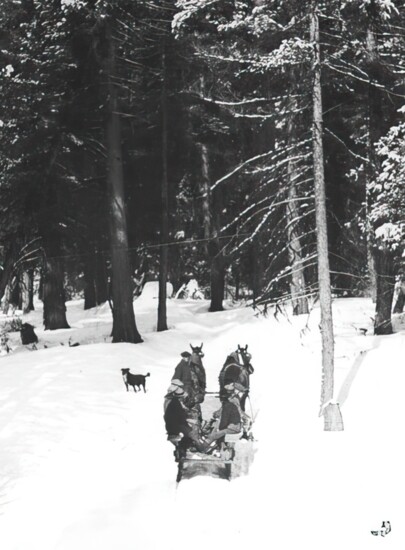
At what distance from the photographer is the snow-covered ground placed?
25.6 feet

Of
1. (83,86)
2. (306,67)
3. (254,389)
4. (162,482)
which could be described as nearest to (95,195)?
(83,86)

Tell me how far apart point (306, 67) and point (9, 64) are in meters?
11.8

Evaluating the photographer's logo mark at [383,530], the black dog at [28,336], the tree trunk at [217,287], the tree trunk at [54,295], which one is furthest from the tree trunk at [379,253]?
the tree trunk at [54,295]

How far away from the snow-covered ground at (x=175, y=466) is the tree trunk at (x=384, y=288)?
0.64 meters

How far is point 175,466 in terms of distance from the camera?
1022 centimetres

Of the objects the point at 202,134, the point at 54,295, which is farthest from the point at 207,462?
the point at 202,134

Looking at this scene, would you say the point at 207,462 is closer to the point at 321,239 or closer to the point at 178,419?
the point at 178,419

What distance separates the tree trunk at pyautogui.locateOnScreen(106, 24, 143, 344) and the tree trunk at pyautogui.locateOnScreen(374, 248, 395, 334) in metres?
7.48

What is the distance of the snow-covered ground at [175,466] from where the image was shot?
307 inches

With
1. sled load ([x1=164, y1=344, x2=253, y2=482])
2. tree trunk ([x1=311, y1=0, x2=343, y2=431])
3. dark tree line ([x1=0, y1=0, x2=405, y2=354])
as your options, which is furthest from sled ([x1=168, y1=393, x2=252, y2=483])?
dark tree line ([x1=0, y1=0, x2=405, y2=354])

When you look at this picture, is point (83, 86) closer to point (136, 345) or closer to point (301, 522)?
point (136, 345)

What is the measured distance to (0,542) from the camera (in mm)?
7625

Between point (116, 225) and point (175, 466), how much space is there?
11044 mm

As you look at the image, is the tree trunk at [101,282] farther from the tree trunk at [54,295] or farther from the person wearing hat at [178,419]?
the person wearing hat at [178,419]
